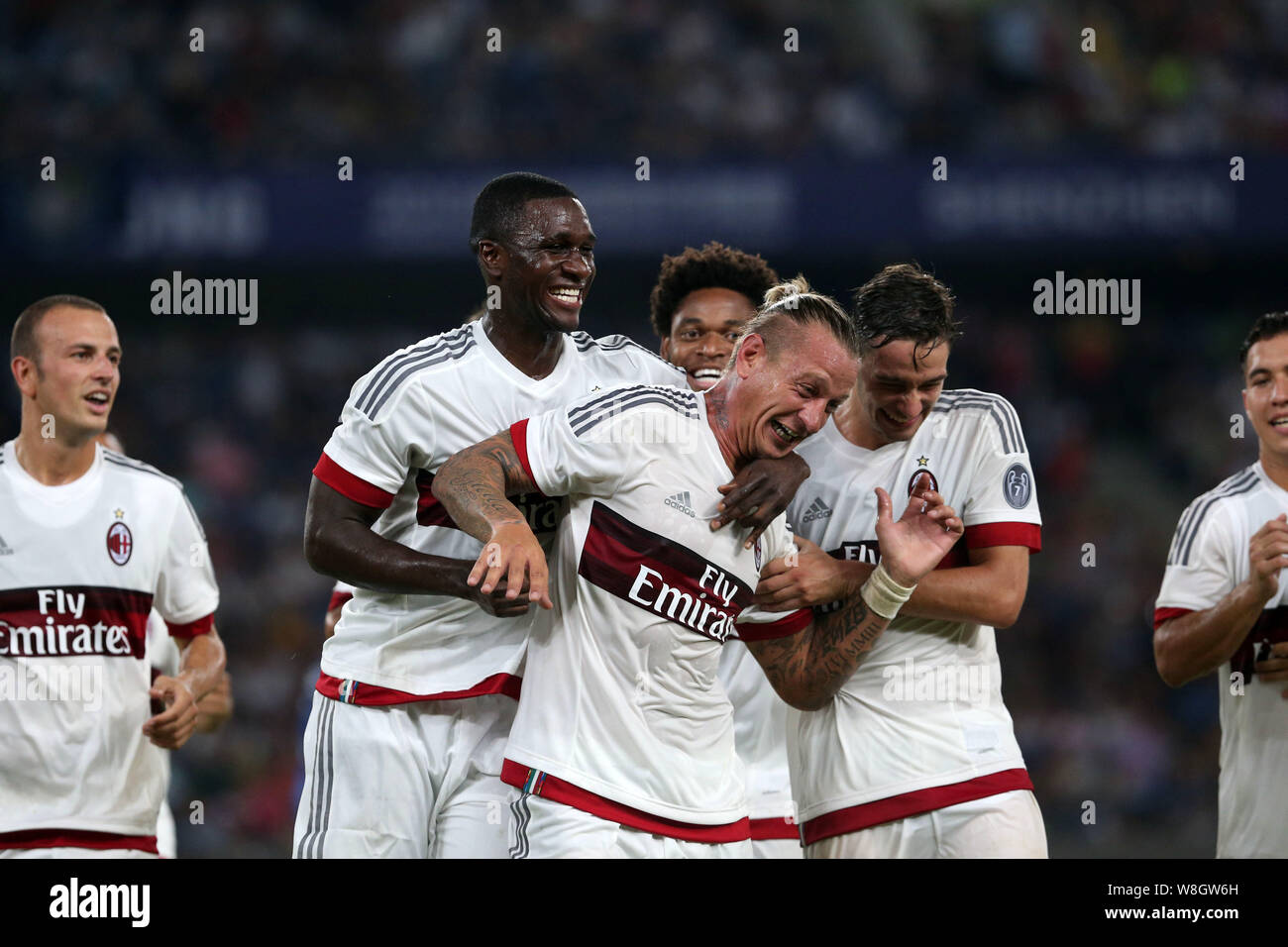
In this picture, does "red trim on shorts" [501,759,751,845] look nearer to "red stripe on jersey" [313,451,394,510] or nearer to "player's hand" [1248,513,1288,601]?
"red stripe on jersey" [313,451,394,510]

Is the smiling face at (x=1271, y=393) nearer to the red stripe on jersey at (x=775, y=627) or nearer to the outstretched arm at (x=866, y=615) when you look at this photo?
the outstretched arm at (x=866, y=615)

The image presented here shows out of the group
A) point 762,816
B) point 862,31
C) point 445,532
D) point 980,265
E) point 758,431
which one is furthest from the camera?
point 862,31

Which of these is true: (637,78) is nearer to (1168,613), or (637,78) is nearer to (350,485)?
(1168,613)

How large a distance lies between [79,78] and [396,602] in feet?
29.3

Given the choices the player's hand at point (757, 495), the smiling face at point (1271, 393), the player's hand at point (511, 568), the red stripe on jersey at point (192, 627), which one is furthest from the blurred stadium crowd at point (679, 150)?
the player's hand at point (511, 568)

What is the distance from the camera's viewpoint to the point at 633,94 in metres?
10.8

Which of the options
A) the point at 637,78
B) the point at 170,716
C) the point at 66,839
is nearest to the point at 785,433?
the point at 170,716

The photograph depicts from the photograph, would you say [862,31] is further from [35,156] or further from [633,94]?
[35,156]

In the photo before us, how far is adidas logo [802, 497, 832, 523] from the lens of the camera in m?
3.88

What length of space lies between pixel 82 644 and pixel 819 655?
2.21 metres

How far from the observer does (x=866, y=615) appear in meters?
3.58

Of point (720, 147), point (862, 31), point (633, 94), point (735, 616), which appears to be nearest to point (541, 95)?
point (633, 94)

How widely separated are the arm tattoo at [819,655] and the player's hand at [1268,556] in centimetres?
119

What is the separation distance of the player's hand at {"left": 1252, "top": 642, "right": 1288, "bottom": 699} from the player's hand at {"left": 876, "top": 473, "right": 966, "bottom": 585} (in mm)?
1239
